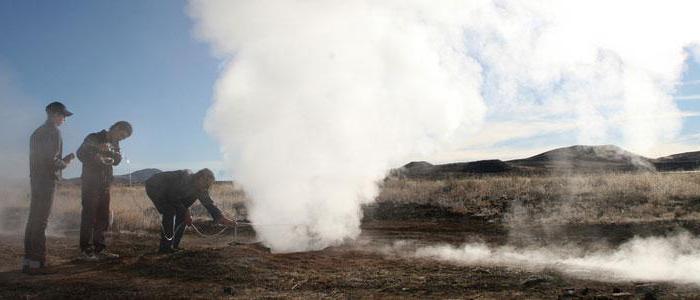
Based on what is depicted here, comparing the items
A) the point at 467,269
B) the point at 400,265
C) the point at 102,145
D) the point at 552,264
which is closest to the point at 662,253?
the point at 552,264

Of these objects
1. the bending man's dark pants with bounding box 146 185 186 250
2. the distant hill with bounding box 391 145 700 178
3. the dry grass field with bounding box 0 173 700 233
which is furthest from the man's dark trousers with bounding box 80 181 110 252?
the distant hill with bounding box 391 145 700 178

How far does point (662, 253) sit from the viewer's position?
9.67 metres

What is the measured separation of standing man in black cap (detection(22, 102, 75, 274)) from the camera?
7.85 meters

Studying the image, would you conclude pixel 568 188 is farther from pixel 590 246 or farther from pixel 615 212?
pixel 590 246

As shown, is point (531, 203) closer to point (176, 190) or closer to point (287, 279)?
point (176, 190)

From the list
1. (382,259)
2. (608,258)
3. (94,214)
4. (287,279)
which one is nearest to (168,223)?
(94,214)

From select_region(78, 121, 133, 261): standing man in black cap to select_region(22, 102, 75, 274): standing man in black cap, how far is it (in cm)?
75

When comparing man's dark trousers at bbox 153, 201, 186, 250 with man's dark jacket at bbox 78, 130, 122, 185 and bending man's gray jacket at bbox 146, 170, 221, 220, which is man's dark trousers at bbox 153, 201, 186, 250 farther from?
man's dark jacket at bbox 78, 130, 122, 185

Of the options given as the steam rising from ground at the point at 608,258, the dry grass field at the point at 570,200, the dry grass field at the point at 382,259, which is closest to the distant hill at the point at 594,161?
the dry grass field at the point at 570,200

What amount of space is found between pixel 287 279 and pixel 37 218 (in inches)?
139

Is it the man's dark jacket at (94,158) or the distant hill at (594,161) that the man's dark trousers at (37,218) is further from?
the distant hill at (594,161)

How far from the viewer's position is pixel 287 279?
7.59 m

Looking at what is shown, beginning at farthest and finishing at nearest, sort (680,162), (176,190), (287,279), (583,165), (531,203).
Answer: (680,162) < (583,165) < (531,203) < (176,190) < (287,279)

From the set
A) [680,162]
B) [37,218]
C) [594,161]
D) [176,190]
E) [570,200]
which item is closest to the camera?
[37,218]
